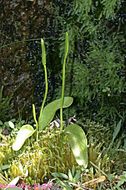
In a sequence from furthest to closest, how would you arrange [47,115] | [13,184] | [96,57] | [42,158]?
1. [96,57]
2. [47,115]
3. [42,158]
4. [13,184]

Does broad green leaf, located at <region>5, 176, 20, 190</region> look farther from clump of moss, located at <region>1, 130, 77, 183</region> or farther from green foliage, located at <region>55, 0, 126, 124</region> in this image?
green foliage, located at <region>55, 0, 126, 124</region>

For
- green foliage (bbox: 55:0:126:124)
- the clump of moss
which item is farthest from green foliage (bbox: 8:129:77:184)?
green foliage (bbox: 55:0:126:124)

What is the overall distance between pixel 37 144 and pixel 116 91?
48cm

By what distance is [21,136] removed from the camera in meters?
1.96

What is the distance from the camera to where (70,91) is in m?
2.35

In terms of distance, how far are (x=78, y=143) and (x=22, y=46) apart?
58cm

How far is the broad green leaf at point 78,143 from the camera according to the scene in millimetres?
1855

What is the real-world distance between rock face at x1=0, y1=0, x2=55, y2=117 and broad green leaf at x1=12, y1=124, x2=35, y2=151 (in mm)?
396

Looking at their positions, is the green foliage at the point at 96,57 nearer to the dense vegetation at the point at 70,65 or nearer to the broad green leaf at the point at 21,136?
the dense vegetation at the point at 70,65

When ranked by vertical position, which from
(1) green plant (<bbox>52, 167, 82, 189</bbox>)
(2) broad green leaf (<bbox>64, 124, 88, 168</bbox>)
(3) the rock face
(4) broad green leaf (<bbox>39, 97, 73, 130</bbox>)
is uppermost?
(3) the rock face

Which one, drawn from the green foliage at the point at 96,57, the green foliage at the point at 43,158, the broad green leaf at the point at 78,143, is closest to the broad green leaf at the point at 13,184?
the green foliage at the point at 43,158

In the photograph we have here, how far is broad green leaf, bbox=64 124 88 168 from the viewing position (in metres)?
1.86

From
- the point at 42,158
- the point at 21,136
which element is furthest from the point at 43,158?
the point at 21,136

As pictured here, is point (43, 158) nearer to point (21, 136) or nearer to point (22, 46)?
point (21, 136)
